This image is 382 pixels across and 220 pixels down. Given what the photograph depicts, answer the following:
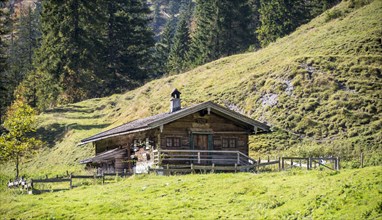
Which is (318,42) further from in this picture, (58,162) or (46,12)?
(46,12)

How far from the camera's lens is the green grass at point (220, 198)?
19906 millimetres

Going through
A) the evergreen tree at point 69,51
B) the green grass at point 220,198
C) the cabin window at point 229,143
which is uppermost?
the evergreen tree at point 69,51

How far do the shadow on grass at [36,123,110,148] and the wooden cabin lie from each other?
25905 millimetres

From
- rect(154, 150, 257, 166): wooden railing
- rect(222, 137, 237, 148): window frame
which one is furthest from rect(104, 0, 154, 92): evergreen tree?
rect(154, 150, 257, 166): wooden railing

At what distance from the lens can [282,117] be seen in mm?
55031

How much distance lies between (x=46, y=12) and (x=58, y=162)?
34.4 m

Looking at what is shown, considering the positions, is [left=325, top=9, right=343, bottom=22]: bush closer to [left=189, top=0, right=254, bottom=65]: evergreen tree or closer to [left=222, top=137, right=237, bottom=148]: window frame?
[left=189, top=0, right=254, bottom=65]: evergreen tree

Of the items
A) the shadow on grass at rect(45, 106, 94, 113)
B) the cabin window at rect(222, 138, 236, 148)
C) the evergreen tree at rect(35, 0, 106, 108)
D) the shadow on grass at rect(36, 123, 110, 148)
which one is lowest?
the cabin window at rect(222, 138, 236, 148)

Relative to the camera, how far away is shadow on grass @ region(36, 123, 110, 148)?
67.2m

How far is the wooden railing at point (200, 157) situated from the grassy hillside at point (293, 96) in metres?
8.03

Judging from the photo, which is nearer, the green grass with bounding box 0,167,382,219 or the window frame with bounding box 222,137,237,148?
the green grass with bounding box 0,167,382,219

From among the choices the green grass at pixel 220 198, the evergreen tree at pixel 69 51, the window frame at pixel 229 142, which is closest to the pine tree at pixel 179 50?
the evergreen tree at pixel 69 51

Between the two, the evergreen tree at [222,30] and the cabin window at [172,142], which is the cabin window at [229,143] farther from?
the evergreen tree at [222,30]

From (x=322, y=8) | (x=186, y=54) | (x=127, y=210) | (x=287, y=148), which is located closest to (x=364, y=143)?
(x=287, y=148)
